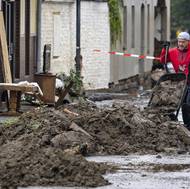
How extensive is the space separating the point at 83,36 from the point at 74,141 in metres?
18.3

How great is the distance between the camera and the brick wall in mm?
30817

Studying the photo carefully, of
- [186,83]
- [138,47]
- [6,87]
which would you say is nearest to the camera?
[186,83]

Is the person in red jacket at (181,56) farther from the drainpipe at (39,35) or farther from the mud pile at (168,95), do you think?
the drainpipe at (39,35)

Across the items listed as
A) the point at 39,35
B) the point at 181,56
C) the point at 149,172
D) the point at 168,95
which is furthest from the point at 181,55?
the point at 39,35

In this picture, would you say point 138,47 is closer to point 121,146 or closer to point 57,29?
point 57,29

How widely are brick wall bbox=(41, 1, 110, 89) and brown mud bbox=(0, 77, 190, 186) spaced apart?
12.5 m

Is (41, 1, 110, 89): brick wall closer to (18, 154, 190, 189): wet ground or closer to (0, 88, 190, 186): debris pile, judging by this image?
(0, 88, 190, 186): debris pile

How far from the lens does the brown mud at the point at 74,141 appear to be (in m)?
12.6

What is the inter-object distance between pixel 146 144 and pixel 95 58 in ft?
58.8

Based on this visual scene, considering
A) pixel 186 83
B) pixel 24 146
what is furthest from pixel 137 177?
pixel 186 83

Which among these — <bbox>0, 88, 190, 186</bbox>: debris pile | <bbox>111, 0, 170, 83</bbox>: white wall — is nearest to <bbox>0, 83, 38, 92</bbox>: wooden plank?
<bbox>0, 88, 190, 186</bbox>: debris pile

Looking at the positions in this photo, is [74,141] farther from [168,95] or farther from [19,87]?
[19,87]

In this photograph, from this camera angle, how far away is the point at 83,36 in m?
33.2

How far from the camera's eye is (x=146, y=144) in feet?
53.2
